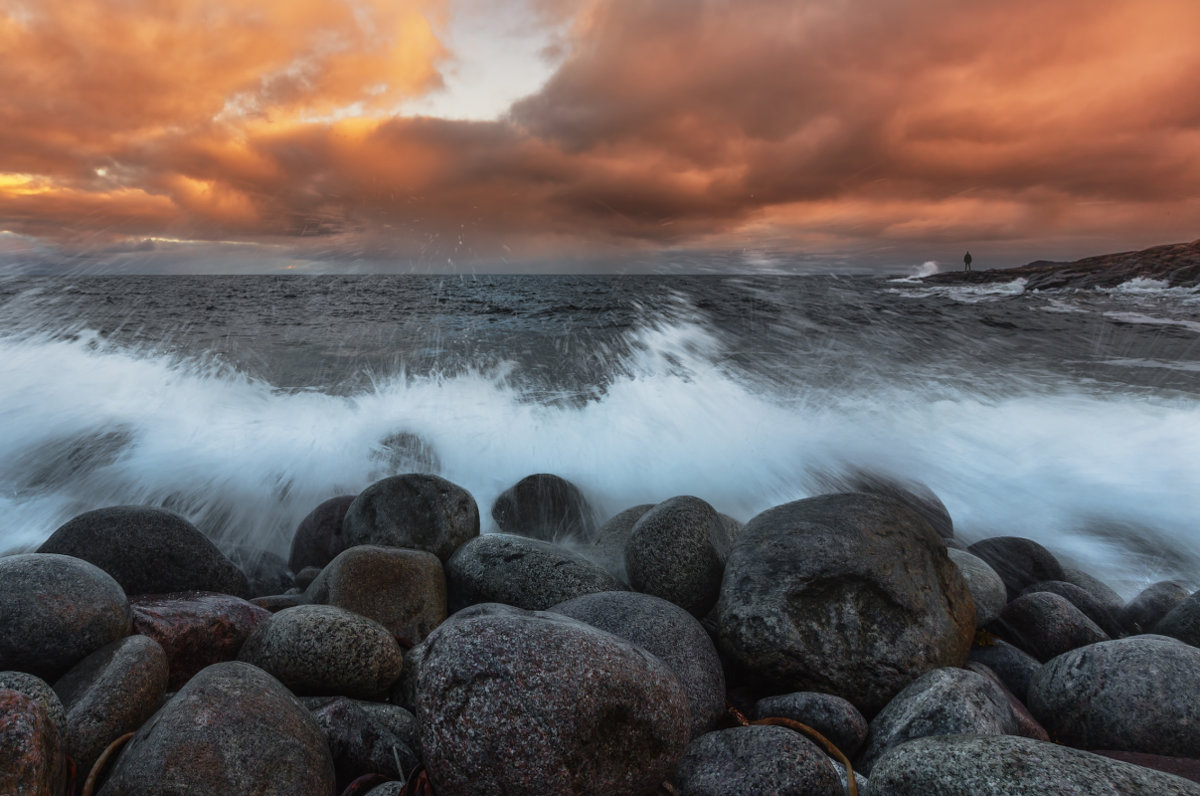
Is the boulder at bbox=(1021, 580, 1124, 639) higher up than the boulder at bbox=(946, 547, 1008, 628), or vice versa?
the boulder at bbox=(946, 547, 1008, 628)

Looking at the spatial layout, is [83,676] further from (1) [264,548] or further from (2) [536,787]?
(1) [264,548]

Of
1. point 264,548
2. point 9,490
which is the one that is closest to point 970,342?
point 264,548

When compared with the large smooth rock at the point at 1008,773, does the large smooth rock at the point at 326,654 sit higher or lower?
lower

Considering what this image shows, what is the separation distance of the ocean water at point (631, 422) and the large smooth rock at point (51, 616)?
3.68 m

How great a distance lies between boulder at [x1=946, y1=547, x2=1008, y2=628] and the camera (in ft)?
12.2

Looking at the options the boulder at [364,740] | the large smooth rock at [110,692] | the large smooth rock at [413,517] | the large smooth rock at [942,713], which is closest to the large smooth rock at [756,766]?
the large smooth rock at [942,713]

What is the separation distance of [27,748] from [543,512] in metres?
4.70

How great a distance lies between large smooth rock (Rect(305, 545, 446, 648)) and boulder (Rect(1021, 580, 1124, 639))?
4.31 metres

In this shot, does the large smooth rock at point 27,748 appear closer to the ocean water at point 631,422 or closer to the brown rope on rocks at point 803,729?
the brown rope on rocks at point 803,729

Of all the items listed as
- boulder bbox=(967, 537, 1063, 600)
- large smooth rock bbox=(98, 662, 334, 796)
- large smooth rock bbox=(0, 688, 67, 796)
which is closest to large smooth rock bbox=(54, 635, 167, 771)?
large smooth rock bbox=(98, 662, 334, 796)

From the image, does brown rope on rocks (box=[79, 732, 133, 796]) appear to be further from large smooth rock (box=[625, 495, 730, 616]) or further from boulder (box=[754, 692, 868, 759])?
large smooth rock (box=[625, 495, 730, 616])

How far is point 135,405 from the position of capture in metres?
9.44

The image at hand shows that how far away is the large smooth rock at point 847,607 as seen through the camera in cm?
288

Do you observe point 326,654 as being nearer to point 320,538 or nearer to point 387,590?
point 387,590
